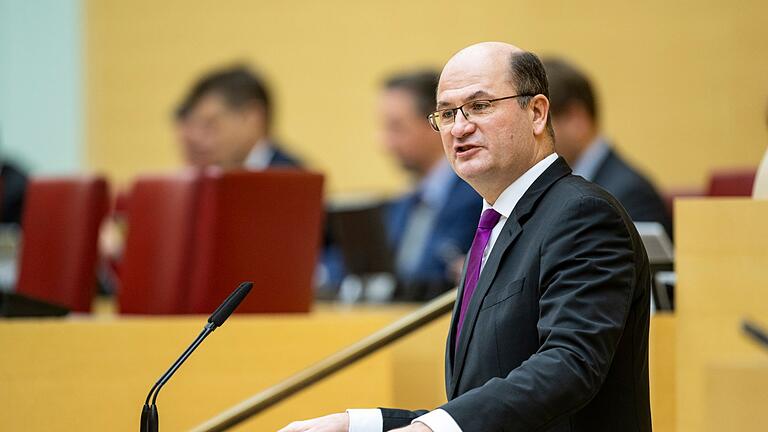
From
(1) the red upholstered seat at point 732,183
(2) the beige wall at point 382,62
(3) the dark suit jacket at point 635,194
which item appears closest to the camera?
(1) the red upholstered seat at point 732,183

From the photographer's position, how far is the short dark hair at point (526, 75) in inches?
87.3

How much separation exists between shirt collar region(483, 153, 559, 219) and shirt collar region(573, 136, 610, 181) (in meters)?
2.29

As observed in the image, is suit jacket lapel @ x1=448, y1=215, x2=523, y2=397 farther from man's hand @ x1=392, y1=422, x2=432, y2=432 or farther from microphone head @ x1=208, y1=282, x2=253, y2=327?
microphone head @ x1=208, y1=282, x2=253, y2=327

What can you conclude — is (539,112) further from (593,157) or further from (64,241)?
(64,241)

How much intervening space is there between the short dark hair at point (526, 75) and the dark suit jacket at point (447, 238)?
233cm

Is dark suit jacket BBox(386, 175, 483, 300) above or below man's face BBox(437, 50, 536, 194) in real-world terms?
below

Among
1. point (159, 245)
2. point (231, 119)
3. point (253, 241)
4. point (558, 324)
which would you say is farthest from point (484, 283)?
point (231, 119)

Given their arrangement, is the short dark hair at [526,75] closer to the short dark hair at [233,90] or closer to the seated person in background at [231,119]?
the seated person in background at [231,119]

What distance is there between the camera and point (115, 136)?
8320 mm

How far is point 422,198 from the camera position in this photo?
210 inches

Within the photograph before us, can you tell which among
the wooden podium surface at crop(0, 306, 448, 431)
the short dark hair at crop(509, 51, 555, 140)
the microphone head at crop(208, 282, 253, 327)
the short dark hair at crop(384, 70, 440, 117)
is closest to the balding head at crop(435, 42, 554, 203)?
the short dark hair at crop(509, 51, 555, 140)

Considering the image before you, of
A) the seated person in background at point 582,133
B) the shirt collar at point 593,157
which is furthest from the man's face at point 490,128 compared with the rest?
the shirt collar at point 593,157

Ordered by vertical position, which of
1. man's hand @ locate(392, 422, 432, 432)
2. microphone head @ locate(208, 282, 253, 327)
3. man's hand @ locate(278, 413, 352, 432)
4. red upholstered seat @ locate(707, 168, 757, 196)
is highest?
microphone head @ locate(208, 282, 253, 327)

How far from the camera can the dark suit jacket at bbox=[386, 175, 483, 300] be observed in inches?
182
